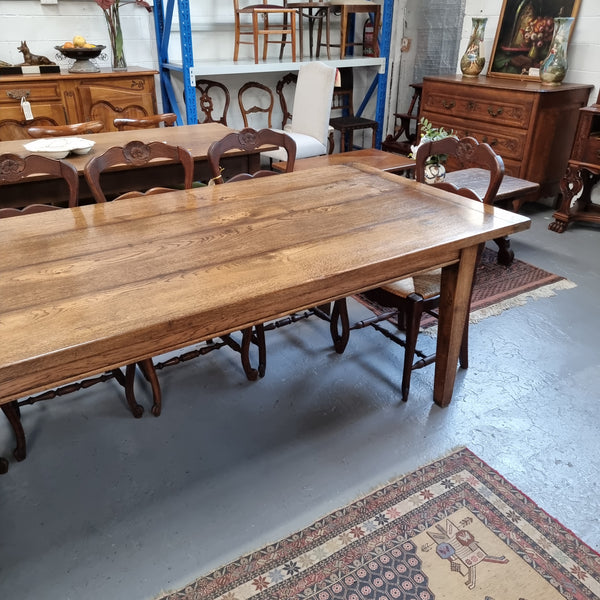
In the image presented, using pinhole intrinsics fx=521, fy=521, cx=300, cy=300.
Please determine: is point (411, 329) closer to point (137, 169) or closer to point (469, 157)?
point (469, 157)

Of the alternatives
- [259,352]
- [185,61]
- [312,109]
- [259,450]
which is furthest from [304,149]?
[259,450]

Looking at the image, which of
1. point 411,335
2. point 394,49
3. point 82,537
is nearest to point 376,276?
point 411,335

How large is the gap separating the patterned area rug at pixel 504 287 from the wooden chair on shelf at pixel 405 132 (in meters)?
2.26

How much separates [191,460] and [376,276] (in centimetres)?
91

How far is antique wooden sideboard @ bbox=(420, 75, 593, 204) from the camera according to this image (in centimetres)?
351

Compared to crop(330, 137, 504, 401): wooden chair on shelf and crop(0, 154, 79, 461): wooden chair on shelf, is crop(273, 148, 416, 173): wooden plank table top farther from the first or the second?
crop(0, 154, 79, 461): wooden chair on shelf

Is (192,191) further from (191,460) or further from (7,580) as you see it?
(7,580)

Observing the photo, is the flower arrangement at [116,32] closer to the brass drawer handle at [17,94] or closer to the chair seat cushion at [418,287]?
the brass drawer handle at [17,94]

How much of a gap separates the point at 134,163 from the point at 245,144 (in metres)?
0.52

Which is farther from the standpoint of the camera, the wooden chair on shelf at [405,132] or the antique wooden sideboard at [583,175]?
the wooden chair on shelf at [405,132]

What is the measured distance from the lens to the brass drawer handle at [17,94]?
3.55m

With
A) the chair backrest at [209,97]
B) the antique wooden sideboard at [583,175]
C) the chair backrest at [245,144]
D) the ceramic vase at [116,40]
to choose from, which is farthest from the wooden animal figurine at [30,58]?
the antique wooden sideboard at [583,175]

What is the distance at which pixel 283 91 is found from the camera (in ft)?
17.5

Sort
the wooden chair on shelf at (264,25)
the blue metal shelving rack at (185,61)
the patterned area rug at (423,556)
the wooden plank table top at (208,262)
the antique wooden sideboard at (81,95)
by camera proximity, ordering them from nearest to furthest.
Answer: the wooden plank table top at (208,262) → the patterned area rug at (423,556) → the antique wooden sideboard at (81,95) → the blue metal shelving rack at (185,61) → the wooden chair on shelf at (264,25)
